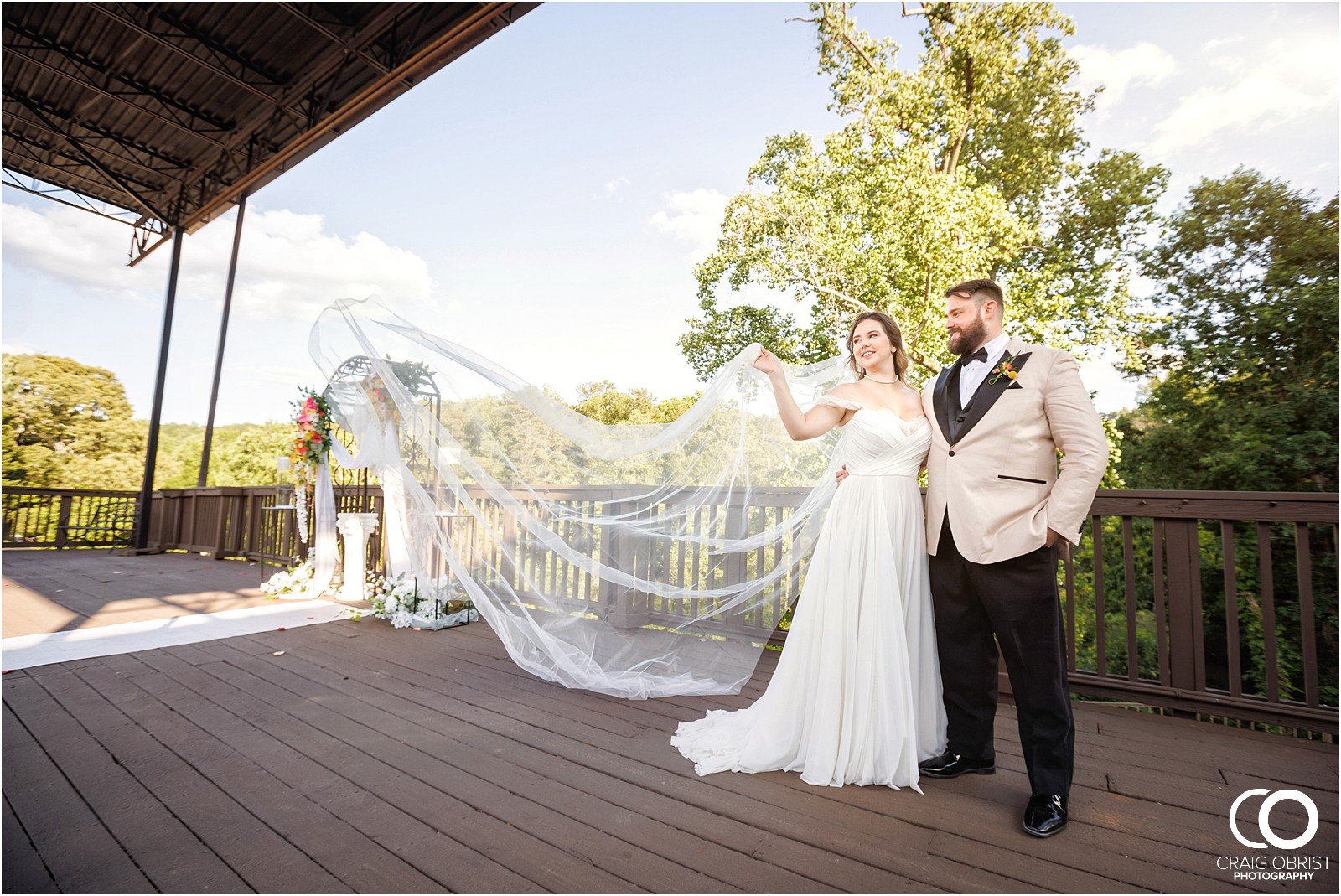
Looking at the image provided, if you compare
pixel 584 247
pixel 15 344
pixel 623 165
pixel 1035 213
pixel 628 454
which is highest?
pixel 623 165

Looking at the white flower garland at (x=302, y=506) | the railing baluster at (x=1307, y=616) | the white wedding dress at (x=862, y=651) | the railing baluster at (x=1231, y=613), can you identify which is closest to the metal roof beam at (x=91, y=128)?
the white flower garland at (x=302, y=506)

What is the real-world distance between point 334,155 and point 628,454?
2050cm

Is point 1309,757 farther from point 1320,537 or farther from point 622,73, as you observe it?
point 622,73

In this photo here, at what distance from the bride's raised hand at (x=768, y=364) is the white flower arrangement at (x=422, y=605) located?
9.75 ft

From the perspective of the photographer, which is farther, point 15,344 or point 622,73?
point 15,344

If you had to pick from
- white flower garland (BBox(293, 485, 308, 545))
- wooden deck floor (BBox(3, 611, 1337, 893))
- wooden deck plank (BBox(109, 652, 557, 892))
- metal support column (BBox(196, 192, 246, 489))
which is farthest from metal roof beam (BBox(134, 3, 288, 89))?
wooden deck plank (BBox(109, 652, 557, 892))

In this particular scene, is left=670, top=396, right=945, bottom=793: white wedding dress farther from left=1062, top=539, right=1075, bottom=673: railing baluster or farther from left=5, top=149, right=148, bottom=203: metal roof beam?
left=5, top=149, right=148, bottom=203: metal roof beam

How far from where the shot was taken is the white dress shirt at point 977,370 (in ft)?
6.77

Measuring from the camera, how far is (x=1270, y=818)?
189 cm

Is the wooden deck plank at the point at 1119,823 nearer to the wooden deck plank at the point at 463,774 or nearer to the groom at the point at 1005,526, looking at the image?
the groom at the point at 1005,526

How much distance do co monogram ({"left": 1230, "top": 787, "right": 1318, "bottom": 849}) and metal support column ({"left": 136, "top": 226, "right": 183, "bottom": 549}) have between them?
42.8ft

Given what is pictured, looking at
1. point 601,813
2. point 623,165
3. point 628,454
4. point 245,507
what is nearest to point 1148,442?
point 628,454

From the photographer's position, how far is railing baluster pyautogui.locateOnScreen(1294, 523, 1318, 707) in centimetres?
259

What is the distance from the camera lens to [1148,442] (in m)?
6.34
